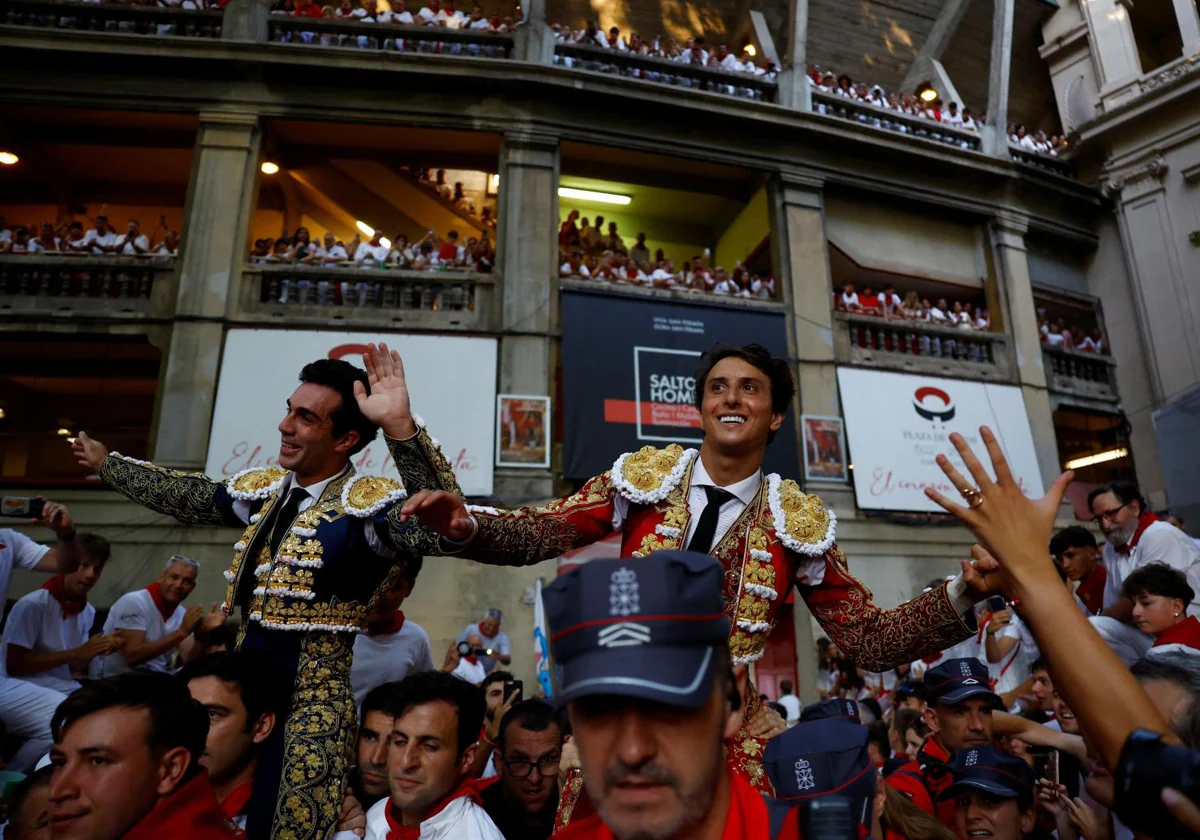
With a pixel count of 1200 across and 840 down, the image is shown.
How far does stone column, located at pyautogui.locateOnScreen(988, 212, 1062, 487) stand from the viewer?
50.8 feet

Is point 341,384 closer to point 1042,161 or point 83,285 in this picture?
point 83,285

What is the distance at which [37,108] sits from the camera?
13703 mm

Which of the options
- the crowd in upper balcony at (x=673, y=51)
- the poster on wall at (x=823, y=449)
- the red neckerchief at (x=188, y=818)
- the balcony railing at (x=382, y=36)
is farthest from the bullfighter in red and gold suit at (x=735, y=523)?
the crowd in upper balcony at (x=673, y=51)

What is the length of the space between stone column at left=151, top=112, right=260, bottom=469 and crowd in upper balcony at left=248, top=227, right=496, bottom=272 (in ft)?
1.98

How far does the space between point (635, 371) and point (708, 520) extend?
10.6 m

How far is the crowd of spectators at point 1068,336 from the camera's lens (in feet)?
56.3

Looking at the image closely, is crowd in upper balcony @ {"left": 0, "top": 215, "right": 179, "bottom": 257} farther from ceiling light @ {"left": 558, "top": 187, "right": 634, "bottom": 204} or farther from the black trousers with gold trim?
the black trousers with gold trim

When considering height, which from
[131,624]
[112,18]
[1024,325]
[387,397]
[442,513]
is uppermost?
[112,18]

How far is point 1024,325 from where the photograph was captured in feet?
53.8

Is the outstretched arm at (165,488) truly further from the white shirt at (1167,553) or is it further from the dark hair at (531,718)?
the white shirt at (1167,553)

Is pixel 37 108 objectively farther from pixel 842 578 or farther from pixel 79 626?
pixel 842 578

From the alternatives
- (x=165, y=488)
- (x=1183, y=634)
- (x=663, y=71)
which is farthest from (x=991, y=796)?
(x=663, y=71)

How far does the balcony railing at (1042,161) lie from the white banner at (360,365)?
13345mm

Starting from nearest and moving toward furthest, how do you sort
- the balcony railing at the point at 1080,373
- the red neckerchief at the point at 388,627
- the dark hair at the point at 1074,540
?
the red neckerchief at the point at 388,627, the dark hair at the point at 1074,540, the balcony railing at the point at 1080,373
